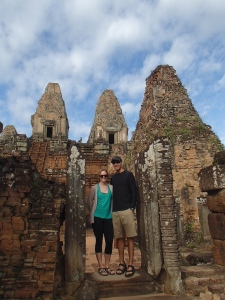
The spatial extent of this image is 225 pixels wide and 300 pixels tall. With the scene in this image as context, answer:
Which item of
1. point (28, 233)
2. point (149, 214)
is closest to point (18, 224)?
point (28, 233)

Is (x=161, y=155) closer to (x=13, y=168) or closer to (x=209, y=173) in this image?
(x=209, y=173)

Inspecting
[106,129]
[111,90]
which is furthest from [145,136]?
[111,90]

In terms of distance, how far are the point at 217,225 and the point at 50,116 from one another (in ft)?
84.7

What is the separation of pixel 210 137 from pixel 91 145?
8.14m

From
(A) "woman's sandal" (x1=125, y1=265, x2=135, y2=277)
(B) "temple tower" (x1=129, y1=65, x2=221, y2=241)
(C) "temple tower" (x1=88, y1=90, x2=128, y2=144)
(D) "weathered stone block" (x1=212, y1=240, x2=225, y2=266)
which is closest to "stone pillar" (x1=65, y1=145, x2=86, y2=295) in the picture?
(A) "woman's sandal" (x1=125, y1=265, x2=135, y2=277)

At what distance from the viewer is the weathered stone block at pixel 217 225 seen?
197 inches

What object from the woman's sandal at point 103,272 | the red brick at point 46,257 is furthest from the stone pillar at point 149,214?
the red brick at point 46,257

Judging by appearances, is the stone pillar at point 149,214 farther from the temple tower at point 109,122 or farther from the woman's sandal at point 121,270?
the temple tower at point 109,122

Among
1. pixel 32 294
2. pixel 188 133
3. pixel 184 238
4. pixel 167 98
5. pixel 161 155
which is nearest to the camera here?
pixel 32 294

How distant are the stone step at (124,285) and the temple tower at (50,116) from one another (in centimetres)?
2415

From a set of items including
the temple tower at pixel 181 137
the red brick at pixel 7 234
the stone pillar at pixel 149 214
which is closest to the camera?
the red brick at pixel 7 234

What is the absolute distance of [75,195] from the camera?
4.54 metres

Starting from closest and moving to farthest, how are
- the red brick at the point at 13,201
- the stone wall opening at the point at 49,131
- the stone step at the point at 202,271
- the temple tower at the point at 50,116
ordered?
the red brick at the point at 13,201 < the stone step at the point at 202,271 < the temple tower at the point at 50,116 < the stone wall opening at the point at 49,131

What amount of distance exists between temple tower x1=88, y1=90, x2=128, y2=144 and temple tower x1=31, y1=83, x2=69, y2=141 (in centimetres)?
356
